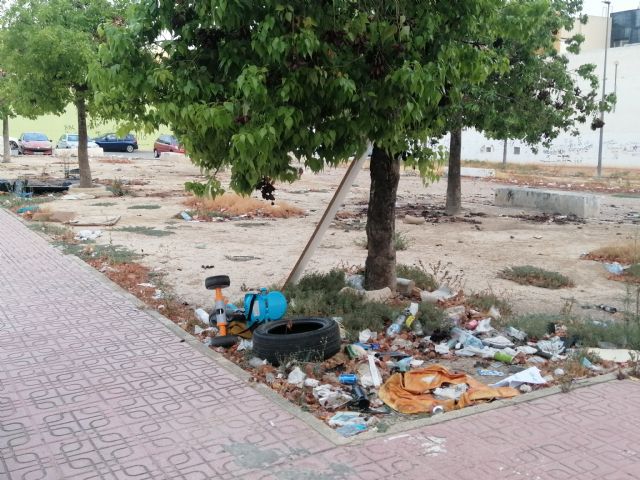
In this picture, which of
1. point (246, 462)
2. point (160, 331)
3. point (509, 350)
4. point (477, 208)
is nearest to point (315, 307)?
point (160, 331)

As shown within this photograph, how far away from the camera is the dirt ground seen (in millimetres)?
8742

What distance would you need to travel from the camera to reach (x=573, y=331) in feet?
20.8

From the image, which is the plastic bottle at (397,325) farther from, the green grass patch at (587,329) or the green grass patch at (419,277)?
the green grass patch at (419,277)

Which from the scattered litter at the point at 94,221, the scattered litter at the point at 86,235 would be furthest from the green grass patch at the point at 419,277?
the scattered litter at the point at 94,221

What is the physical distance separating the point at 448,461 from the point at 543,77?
1163 cm

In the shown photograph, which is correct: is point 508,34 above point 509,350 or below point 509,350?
above

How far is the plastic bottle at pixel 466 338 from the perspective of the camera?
237 inches

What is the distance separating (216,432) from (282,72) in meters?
2.81

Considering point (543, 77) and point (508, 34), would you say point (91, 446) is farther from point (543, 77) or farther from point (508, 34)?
point (543, 77)

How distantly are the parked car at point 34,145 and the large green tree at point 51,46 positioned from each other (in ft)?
85.8

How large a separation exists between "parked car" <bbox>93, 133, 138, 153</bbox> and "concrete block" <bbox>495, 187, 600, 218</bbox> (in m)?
34.7

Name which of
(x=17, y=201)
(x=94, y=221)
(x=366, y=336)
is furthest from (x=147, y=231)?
(x=366, y=336)

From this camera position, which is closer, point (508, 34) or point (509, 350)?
point (509, 350)

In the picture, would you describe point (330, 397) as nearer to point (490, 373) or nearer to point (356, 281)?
point (490, 373)
